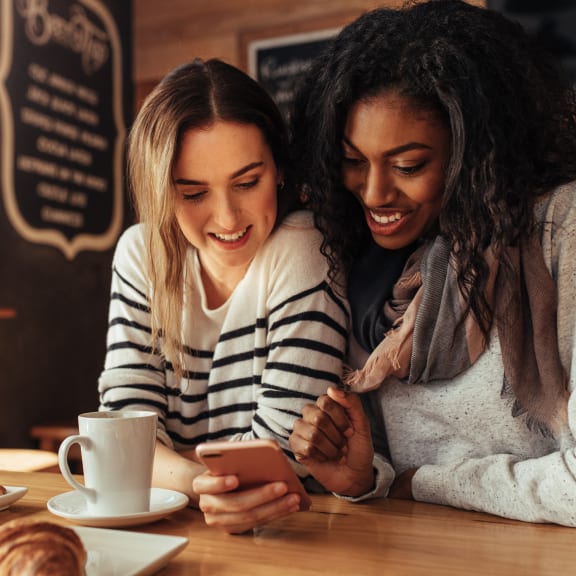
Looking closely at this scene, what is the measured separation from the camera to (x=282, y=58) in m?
3.69

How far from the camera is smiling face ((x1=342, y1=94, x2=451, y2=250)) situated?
3.66ft

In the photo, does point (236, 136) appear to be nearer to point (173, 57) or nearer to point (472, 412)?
point (472, 412)

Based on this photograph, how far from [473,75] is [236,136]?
37 centimetres

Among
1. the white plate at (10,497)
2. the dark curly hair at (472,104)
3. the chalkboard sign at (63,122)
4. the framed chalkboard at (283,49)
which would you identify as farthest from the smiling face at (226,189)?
the framed chalkboard at (283,49)

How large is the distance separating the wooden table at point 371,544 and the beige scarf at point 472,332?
0.22 m

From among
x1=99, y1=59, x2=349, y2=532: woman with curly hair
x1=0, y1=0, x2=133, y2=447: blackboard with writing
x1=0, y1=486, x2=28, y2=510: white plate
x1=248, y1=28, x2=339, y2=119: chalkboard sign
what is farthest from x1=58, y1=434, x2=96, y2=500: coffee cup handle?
x1=248, y1=28, x2=339, y2=119: chalkboard sign

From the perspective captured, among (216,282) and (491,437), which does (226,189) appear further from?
(491,437)

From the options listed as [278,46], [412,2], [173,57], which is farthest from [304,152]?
[173,57]

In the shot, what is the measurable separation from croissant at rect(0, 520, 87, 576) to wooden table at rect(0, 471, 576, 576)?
107 millimetres

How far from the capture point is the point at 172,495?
94 cm

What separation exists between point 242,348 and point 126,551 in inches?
23.8

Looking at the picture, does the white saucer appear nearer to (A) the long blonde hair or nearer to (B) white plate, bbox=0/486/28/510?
(B) white plate, bbox=0/486/28/510

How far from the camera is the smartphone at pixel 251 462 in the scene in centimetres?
80

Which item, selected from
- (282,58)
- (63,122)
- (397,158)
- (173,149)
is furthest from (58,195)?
(397,158)
